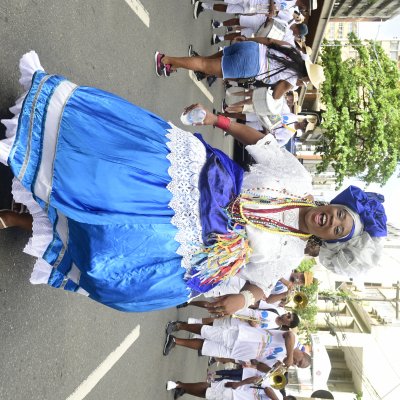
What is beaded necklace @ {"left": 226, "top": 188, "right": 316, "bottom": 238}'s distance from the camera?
2826 millimetres

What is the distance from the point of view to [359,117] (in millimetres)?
15289

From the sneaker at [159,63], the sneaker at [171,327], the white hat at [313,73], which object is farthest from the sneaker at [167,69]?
the sneaker at [171,327]

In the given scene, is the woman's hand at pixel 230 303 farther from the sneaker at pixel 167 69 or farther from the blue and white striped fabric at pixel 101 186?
the sneaker at pixel 167 69

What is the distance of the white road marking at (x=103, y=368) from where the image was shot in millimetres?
4219

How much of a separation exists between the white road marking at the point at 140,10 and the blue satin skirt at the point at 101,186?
9.46 ft

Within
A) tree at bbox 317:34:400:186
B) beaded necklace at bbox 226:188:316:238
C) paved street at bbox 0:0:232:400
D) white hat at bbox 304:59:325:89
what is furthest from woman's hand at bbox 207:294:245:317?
tree at bbox 317:34:400:186

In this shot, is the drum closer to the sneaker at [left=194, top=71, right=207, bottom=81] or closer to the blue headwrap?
the sneaker at [left=194, top=71, right=207, bottom=81]

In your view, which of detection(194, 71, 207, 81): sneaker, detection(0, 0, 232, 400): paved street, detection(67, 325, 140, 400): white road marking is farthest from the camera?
detection(194, 71, 207, 81): sneaker

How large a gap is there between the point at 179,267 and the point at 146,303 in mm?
283

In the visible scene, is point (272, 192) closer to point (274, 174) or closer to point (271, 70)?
point (274, 174)

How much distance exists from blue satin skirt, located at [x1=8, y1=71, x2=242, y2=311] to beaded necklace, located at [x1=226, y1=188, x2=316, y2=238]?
0.47 metres

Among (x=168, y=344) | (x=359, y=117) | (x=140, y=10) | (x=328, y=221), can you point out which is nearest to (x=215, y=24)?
(x=140, y=10)

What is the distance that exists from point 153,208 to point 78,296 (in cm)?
210

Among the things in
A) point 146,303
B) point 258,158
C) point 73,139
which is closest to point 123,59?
point 258,158
